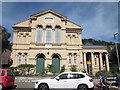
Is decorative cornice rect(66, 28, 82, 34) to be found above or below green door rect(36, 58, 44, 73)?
above

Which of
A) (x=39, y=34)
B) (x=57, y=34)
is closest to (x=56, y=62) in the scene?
(x=57, y=34)

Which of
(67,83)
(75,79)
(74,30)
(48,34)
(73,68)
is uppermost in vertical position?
(74,30)

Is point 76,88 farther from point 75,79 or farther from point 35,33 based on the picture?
Answer: point 35,33

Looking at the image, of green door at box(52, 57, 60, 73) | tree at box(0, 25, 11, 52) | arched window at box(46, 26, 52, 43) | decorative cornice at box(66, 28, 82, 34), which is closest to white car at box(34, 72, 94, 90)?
green door at box(52, 57, 60, 73)

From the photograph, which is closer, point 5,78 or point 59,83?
point 59,83

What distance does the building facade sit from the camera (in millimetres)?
26703

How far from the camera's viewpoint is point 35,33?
2747 cm

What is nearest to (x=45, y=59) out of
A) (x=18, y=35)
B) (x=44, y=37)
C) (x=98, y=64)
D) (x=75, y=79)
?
(x=44, y=37)

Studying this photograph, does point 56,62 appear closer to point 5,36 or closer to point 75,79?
point 5,36

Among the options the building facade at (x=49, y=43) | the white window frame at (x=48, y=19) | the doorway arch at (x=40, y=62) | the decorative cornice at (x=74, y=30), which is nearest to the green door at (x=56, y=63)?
the building facade at (x=49, y=43)

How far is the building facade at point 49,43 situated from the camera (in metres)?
26.7

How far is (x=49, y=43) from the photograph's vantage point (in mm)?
27094

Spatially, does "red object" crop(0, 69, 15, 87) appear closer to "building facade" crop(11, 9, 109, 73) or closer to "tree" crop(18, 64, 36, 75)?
"tree" crop(18, 64, 36, 75)

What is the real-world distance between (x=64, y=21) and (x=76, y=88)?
21.5m
